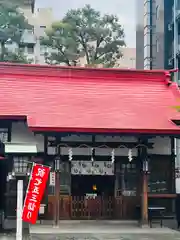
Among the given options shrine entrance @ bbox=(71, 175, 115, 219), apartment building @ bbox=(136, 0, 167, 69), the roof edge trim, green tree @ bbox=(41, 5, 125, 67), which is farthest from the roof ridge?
green tree @ bbox=(41, 5, 125, 67)

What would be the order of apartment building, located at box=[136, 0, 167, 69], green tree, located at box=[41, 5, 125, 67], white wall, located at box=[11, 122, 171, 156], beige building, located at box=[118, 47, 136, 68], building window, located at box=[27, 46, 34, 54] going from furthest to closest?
beige building, located at box=[118, 47, 136, 68], building window, located at box=[27, 46, 34, 54], green tree, located at box=[41, 5, 125, 67], apartment building, located at box=[136, 0, 167, 69], white wall, located at box=[11, 122, 171, 156]

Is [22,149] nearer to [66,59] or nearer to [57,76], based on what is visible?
[57,76]

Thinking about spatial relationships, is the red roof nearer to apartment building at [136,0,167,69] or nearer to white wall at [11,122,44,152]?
white wall at [11,122,44,152]

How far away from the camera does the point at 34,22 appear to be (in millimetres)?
60375

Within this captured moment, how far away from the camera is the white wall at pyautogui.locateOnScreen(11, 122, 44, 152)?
49.9 feet

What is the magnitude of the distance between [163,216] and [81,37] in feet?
92.4

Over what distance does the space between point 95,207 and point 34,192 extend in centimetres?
527

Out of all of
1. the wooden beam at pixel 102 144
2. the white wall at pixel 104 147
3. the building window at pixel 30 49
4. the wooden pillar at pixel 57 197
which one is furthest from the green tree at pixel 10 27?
the wooden pillar at pixel 57 197

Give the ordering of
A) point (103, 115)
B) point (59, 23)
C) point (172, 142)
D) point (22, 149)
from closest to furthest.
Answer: point (22, 149) < point (103, 115) < point (172, 142) < point (59, 23)

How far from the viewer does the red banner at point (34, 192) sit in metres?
10.7

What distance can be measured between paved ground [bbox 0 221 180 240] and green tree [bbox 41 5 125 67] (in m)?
26.9

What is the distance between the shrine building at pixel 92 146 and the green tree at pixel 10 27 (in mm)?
24623

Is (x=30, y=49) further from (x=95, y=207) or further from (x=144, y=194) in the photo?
(x=144, y=194)

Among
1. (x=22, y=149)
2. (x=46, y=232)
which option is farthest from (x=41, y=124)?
(x=46, y=232)
